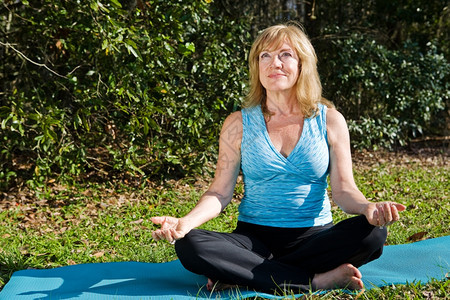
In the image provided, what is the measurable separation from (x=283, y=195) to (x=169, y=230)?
2.34 feet

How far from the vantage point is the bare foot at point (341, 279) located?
104 inches

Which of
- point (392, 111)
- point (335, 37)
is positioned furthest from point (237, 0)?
point (392, 111)

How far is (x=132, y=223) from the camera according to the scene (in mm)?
4586

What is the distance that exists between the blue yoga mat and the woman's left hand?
0.47 metres

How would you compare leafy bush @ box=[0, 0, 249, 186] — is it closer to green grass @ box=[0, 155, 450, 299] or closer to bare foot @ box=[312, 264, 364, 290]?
green grass @ box=[0, 155, 450, 299]

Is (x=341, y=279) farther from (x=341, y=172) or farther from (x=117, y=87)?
(x=117, y=87)

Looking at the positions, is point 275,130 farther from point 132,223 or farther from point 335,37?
point 335,37

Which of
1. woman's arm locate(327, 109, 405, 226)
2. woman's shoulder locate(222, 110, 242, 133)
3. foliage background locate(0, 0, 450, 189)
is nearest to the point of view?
woman's arm locate(327, 109, 405, 226)

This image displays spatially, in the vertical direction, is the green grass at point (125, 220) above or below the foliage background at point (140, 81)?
below

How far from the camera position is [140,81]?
4926mm

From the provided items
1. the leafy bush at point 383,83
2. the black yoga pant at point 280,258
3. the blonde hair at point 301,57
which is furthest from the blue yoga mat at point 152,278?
the leafy bush at point 383,83

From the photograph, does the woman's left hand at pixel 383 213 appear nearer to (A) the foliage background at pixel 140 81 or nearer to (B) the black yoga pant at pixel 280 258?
(B) the black yoga pant at pixel 280 258

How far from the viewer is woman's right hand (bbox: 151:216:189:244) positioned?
8.02 feet

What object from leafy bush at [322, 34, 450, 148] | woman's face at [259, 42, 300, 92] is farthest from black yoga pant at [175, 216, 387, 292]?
leafy bush at [322, 34, 450, 148]
